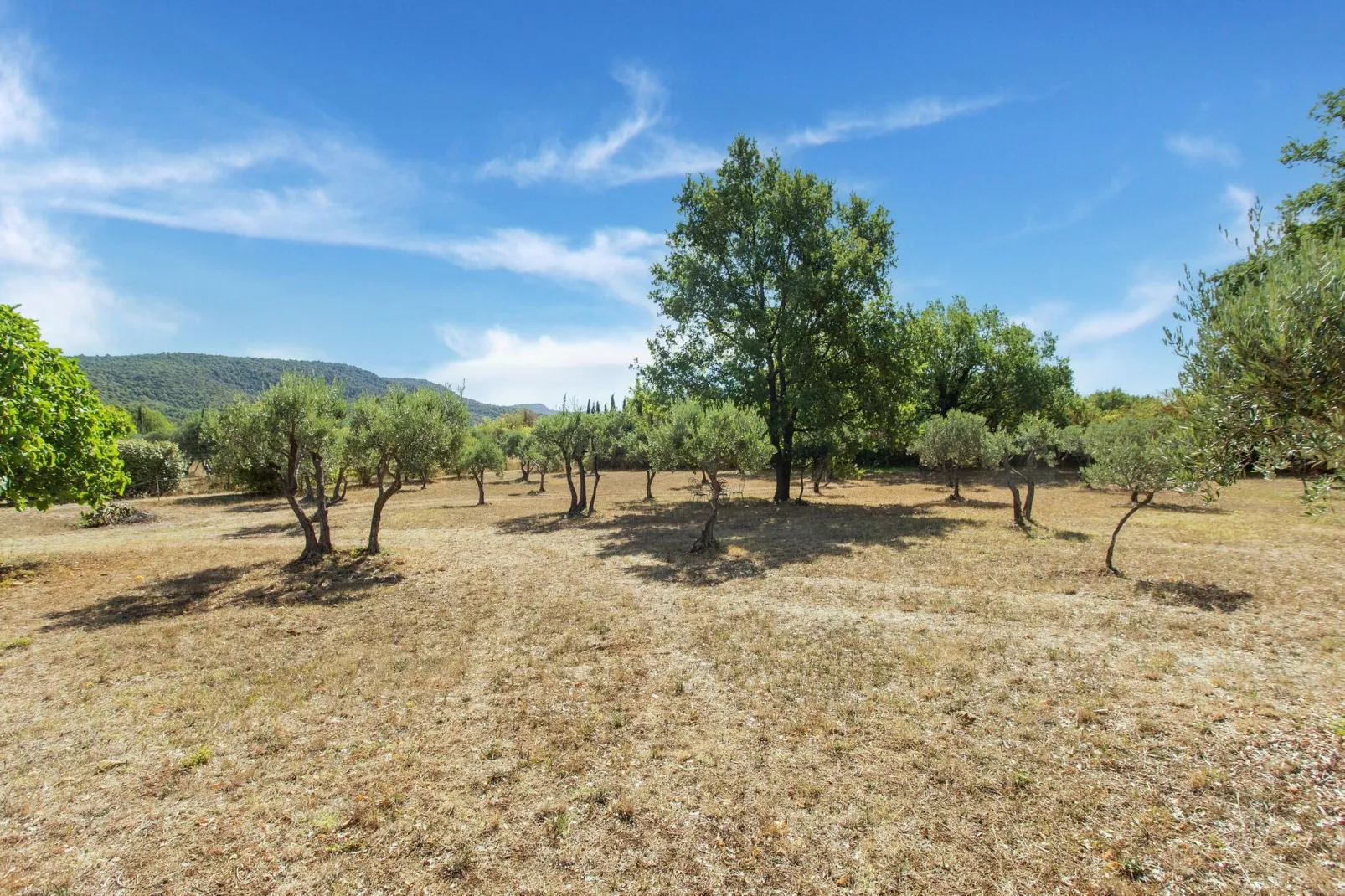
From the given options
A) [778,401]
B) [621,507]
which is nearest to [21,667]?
[621,507]

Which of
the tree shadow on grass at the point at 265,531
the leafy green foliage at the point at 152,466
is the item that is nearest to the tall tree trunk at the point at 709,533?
the tree shadow on grass at the point at 265,531

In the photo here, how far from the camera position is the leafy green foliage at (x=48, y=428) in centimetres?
1423

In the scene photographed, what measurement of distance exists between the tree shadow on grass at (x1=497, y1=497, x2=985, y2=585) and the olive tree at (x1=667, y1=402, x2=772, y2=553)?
2.16 metres

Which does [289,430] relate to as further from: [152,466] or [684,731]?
[152,466]

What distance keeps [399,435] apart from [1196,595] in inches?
1024

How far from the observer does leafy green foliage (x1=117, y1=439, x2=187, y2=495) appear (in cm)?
4956

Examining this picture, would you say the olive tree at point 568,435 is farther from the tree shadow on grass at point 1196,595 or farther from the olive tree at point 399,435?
the tree shadow on grass at point 1196,595

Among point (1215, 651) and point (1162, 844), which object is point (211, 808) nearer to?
point (1162, 844)

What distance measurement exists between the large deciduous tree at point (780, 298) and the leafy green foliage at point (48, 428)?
86.5 feet

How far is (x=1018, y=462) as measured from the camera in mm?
61844

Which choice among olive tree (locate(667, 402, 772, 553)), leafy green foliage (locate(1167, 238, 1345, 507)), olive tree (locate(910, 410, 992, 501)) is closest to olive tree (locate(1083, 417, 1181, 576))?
leafy green foliage (locate(1167, 238, 1345, 507))

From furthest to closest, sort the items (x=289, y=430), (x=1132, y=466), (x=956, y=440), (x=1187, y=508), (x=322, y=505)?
(x=956, y=440) → (x=1187, y=508) → (x=322, y=505) → (x=289, y=430) → (x=1132, y=466)

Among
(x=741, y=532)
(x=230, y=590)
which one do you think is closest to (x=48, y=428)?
(x=230, y=590)

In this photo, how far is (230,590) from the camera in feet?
56.3
